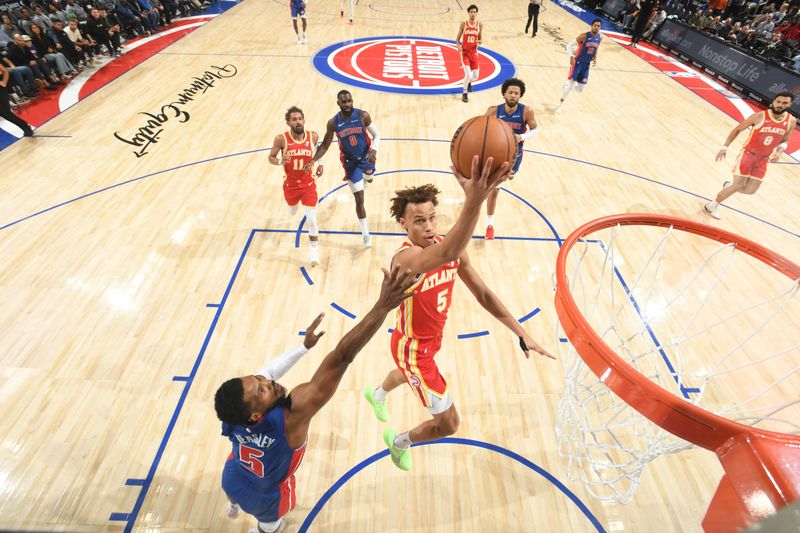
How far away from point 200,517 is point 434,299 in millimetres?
2284

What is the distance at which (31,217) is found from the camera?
564 centimetres

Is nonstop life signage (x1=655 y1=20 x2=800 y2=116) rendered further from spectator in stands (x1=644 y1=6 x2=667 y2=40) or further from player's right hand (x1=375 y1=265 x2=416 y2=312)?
player's right hand (x1=375 y1=265 x2=416 y2=312)

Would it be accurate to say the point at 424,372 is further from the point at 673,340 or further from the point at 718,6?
the point at 718,6

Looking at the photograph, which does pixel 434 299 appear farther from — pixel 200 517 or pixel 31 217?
pixel 31 217

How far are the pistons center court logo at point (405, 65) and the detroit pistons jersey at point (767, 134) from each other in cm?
600

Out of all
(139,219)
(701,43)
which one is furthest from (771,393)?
(701,43)

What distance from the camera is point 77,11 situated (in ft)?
36.4

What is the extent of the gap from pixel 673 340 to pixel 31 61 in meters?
12.8

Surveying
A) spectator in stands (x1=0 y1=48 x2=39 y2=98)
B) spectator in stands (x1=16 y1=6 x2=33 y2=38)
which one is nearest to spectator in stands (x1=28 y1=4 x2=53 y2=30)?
spectator in stands (x1=16 y1=6 x2=33 y2=38)

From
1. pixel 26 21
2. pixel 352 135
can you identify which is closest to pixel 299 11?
pixel 26 21

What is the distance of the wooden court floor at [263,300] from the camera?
3.06m

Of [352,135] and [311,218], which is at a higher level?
[352,135]

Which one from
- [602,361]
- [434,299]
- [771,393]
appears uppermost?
[602,361]

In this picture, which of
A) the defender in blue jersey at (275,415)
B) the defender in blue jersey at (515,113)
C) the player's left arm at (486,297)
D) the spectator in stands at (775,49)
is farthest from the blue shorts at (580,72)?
the defender in blue jersey at (275,415)
